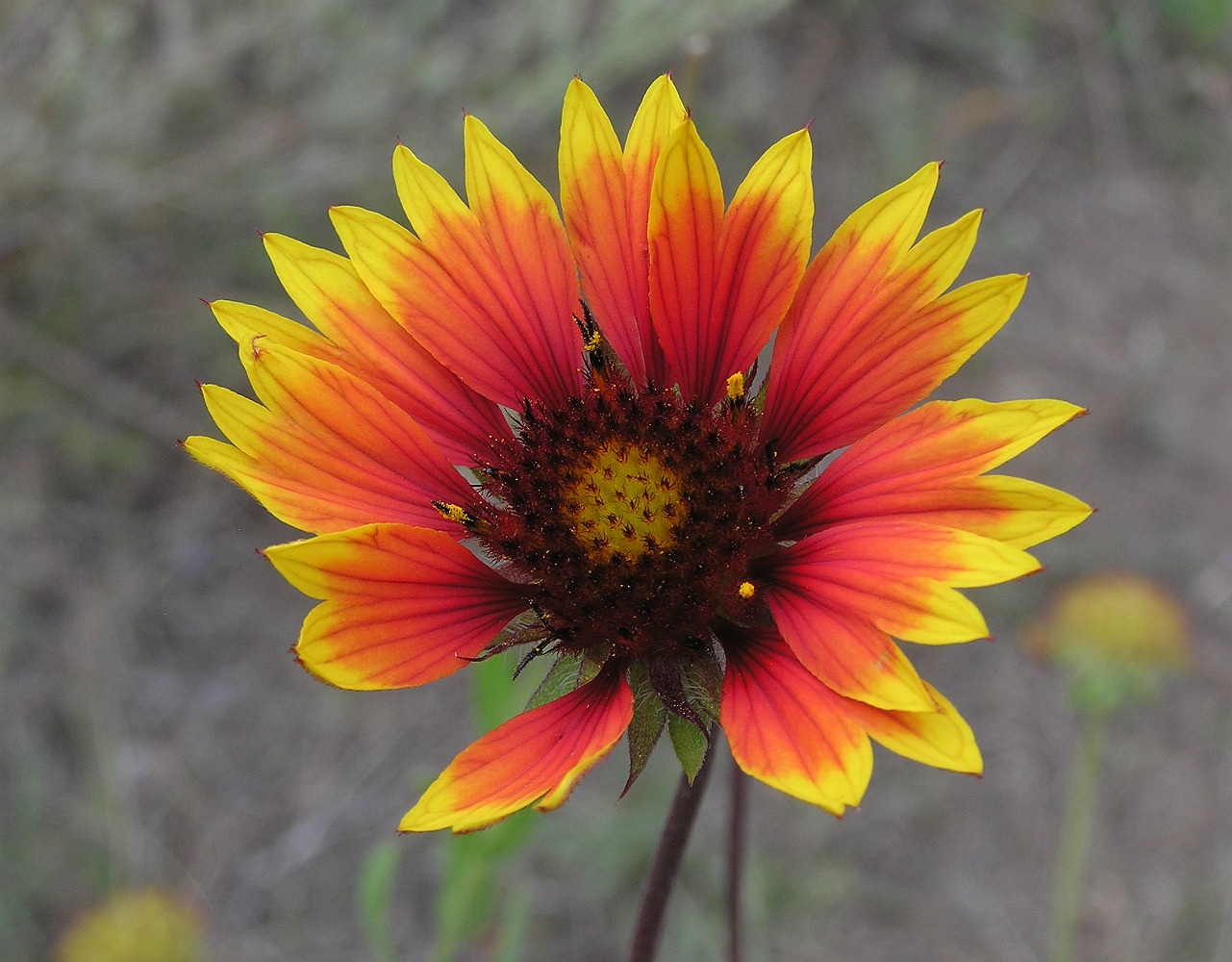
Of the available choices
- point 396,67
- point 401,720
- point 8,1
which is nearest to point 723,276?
point 401,720

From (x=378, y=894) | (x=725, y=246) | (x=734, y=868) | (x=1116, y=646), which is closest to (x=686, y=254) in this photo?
(x=725, y=246)

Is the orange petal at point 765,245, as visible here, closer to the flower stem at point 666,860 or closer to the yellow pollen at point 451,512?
the yellow pollen at point 451,512

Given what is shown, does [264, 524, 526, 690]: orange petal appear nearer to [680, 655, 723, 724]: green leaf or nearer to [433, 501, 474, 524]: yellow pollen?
[433, 501, 474, 524]: yellow pollen

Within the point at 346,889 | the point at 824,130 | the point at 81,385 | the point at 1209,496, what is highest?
the point at 824,130

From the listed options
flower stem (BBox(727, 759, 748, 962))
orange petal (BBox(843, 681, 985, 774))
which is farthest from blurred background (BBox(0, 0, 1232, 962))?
orange petal (BBox(843, 681, 985, 774))

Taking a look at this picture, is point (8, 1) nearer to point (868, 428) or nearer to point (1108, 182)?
point (868, 428)

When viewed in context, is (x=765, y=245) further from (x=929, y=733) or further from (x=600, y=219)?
(x=929, y=733)
